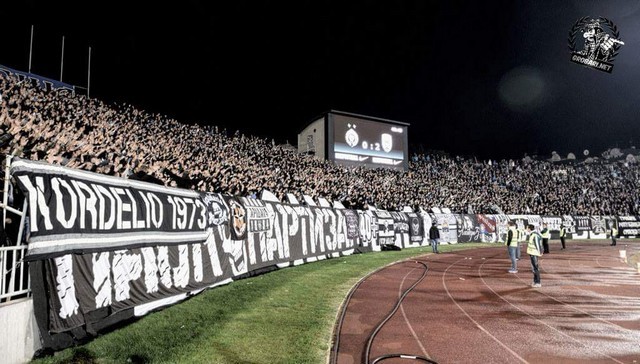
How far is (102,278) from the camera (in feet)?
19.7

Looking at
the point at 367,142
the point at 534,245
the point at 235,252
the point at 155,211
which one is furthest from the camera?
the point at 367,142

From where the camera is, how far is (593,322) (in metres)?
8.61

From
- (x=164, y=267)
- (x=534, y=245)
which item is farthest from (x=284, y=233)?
(x=534, y=245)

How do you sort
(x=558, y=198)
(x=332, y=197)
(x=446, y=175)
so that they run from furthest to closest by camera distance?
(x=558, y=198), (x=446, y=175), (x=332, y=197)

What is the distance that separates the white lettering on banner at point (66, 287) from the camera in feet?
16.5

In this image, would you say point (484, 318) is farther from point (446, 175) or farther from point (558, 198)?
point (558, 198)

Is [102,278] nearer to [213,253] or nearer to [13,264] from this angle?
[13,264]

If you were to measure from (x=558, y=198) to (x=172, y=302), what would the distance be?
164 ft

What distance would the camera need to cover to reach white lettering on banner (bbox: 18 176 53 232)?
471 centimetres

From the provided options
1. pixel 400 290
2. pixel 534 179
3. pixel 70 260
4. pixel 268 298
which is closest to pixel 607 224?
pixel 534 179

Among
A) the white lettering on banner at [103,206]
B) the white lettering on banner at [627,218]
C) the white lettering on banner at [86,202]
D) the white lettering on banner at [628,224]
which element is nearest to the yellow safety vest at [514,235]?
the white lettering on banner at [103,206]

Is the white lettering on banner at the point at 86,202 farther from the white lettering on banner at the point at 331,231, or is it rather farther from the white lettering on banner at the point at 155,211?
the white lettering on banner at the point at 331,231

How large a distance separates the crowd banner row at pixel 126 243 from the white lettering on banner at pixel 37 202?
1 cm

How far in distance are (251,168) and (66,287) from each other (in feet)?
45.2
